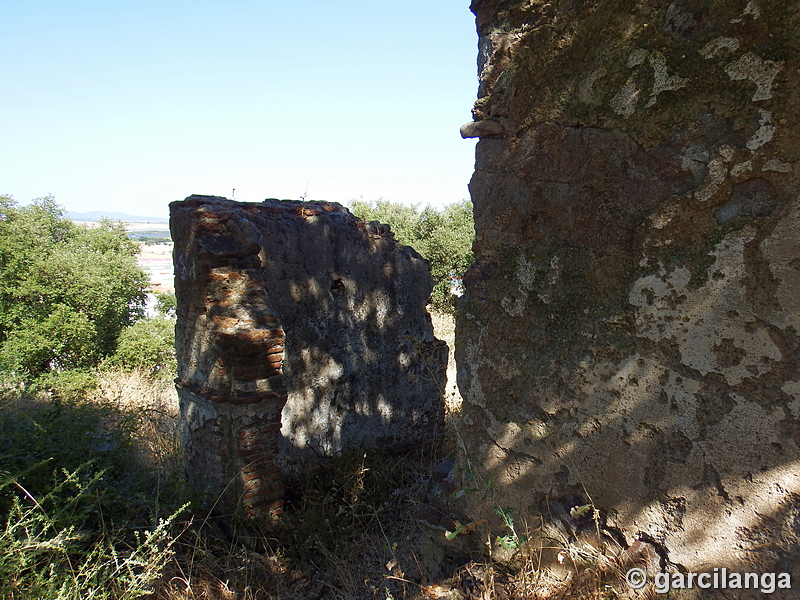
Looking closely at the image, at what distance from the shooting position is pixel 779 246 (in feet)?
5.66

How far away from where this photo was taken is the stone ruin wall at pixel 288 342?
3.93m

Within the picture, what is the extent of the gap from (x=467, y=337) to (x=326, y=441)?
8.69 ft

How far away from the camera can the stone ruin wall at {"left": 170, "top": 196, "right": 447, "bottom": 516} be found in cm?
393

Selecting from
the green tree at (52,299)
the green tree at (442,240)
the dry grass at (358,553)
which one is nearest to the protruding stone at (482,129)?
the dry grass at (358,553)

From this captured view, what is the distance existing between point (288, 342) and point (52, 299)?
8160 mm

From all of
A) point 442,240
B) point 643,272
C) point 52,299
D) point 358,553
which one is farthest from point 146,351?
point 643,272

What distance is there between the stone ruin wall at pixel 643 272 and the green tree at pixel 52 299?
967 cm

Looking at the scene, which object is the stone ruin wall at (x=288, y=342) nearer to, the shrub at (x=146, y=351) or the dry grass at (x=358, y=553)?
the dry grass at (x=358, y=553)

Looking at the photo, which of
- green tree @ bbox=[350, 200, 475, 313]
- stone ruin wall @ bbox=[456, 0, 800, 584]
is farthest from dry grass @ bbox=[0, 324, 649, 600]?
green tree @ bbox=[350, 200, 475, 313]

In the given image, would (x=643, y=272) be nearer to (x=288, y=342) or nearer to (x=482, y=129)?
(x=482, y=129)

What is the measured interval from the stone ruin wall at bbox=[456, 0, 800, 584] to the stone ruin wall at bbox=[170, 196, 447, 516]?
77.3 inches

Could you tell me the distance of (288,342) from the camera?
4.58 m

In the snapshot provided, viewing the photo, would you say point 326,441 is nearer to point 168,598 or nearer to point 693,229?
point 168,598

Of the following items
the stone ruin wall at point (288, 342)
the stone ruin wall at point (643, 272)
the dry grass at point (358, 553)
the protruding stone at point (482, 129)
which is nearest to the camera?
the stone ruin wall at point (643, 272)
